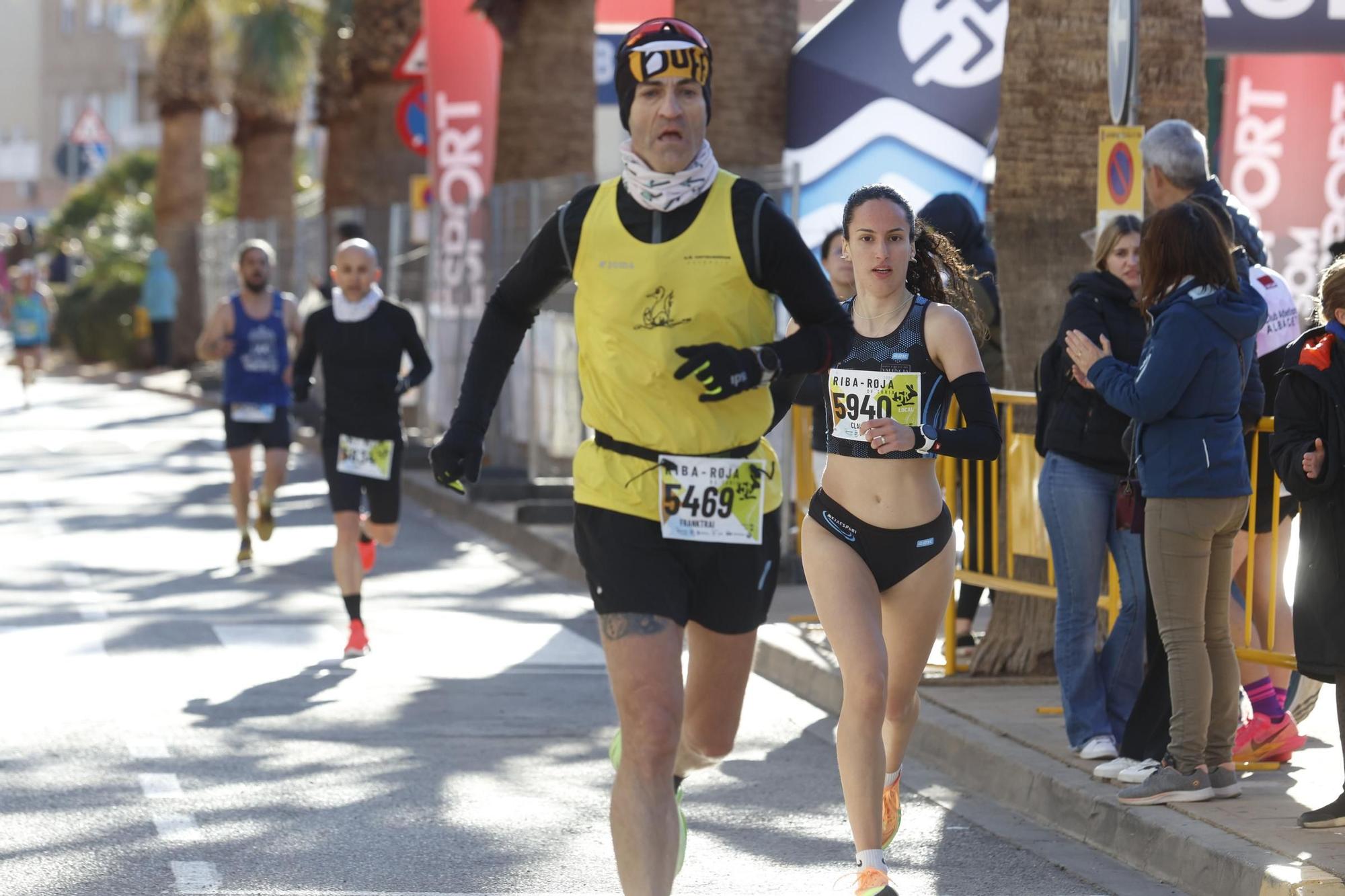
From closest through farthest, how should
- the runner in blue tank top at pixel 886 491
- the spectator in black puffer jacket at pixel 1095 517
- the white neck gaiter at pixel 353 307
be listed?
the runner in blue tank top at pixel 886 491 → the spectator in black puffer jacket at pixel 1095 517 → the white neck gaiter at pixel 353 307

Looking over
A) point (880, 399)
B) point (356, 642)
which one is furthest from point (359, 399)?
point (880, 399)

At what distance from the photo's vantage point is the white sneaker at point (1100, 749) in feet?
25.3

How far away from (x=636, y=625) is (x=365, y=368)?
20.6ft

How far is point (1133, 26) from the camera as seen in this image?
8508 mm

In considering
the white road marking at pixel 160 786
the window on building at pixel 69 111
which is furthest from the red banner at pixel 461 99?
the window on building at pixel 69 111

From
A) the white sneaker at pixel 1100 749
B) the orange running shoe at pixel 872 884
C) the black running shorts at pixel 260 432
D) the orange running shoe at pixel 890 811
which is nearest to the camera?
the orange running shoe at pixel 872 884

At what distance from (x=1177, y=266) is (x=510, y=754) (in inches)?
123

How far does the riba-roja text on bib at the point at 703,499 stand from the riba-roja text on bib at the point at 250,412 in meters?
9.32

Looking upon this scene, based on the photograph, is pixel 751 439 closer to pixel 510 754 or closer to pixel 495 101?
pixel 510 754

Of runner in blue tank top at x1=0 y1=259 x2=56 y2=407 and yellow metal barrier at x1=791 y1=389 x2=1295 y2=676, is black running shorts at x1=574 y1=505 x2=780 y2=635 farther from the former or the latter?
runner in blue tank top at x1=0 y1=259 x2=56 y2=407

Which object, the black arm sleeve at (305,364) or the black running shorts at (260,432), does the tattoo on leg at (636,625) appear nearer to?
the black arm sleeve at (305,364)

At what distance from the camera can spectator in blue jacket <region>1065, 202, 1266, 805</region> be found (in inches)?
271

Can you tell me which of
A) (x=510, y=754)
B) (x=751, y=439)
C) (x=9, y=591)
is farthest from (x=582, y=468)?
(x=9, y=591)

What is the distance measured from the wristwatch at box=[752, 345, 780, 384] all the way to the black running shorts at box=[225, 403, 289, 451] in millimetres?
9449
